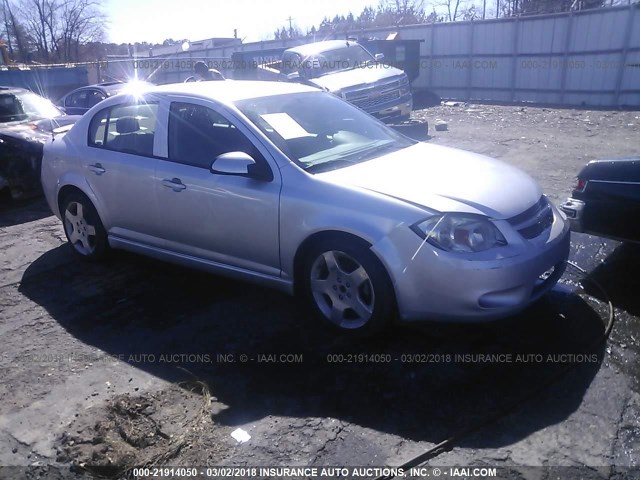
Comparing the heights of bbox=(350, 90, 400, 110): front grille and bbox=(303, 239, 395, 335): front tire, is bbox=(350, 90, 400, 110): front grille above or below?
above

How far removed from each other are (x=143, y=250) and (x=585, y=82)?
16141 mm

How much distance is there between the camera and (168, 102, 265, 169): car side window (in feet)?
13.9

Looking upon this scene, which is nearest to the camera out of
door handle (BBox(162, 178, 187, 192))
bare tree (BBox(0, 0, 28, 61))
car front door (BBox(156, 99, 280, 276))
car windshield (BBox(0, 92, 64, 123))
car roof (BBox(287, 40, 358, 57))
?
car front door (BBox(156, 99, 280, 276))

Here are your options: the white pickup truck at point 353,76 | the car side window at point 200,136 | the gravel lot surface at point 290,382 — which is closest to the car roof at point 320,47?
the white pickup truck at point 353,76

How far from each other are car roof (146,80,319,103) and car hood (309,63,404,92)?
630 centimetres

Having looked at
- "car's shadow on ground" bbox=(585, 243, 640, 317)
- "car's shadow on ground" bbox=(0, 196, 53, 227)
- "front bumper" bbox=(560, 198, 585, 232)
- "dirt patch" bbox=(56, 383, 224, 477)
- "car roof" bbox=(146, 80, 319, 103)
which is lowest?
"car's shadow on ground" bbox=(0, 196, 53, 227)

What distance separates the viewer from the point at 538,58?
18.0 metres

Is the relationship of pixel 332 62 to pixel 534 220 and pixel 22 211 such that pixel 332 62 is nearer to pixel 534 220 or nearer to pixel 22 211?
pixel 22 211

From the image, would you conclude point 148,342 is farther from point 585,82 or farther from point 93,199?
point 585,82

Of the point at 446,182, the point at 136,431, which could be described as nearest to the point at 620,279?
the point at 446,182

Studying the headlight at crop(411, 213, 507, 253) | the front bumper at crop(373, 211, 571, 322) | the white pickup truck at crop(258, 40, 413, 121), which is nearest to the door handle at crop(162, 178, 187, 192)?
the front bumper at crop(373, 211, 571, 322)

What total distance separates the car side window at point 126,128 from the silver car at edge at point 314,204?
0.01 m

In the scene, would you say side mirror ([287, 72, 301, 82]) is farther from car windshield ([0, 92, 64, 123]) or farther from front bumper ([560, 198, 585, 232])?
front bumper ([560, 198, 585, 232])

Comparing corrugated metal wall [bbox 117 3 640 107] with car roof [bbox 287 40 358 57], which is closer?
car roof [bbox 287 40 358 57]
